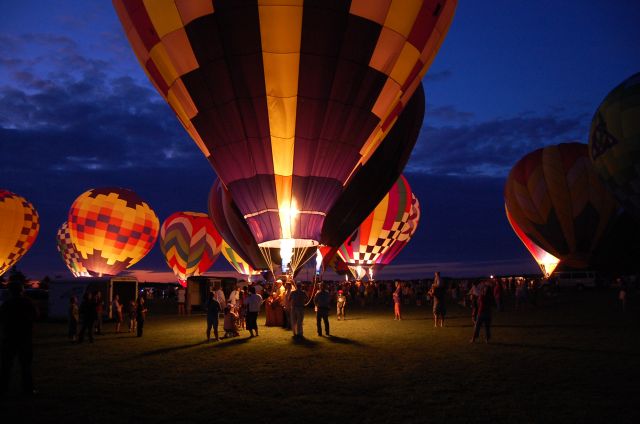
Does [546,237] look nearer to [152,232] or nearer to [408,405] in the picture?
[152,232]

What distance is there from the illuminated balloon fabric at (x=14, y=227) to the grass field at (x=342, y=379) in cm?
1929

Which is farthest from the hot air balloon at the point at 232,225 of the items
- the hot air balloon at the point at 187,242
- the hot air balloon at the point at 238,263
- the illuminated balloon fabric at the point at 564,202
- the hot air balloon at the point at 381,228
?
the illuminated balloon fabric at the point at 564,202

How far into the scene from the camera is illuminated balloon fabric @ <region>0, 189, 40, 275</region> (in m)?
27.0

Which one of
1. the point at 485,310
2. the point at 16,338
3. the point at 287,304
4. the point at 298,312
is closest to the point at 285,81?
the point at 298,312

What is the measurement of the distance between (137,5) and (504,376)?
35.3 feet

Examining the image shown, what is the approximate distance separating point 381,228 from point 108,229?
15.8 metres

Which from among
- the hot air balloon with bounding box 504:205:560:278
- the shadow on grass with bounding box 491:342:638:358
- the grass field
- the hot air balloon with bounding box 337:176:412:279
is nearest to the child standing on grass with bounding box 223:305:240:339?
the grass field

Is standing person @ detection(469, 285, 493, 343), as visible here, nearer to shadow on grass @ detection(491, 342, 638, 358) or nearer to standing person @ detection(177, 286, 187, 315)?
shadow on grass @ detection(491, 342, 638, 358)

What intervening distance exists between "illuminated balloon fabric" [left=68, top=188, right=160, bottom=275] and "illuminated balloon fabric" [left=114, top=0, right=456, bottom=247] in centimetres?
1755

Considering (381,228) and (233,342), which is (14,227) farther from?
(233,342)

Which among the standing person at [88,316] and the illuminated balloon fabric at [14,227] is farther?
the illuminated balloon fabric at [14,227]

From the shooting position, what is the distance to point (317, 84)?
37.6 feet

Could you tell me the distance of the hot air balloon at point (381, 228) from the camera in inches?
1198

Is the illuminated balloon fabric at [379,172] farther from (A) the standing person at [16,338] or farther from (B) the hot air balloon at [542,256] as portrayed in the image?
(B) the hot air balloon at [542,256]
